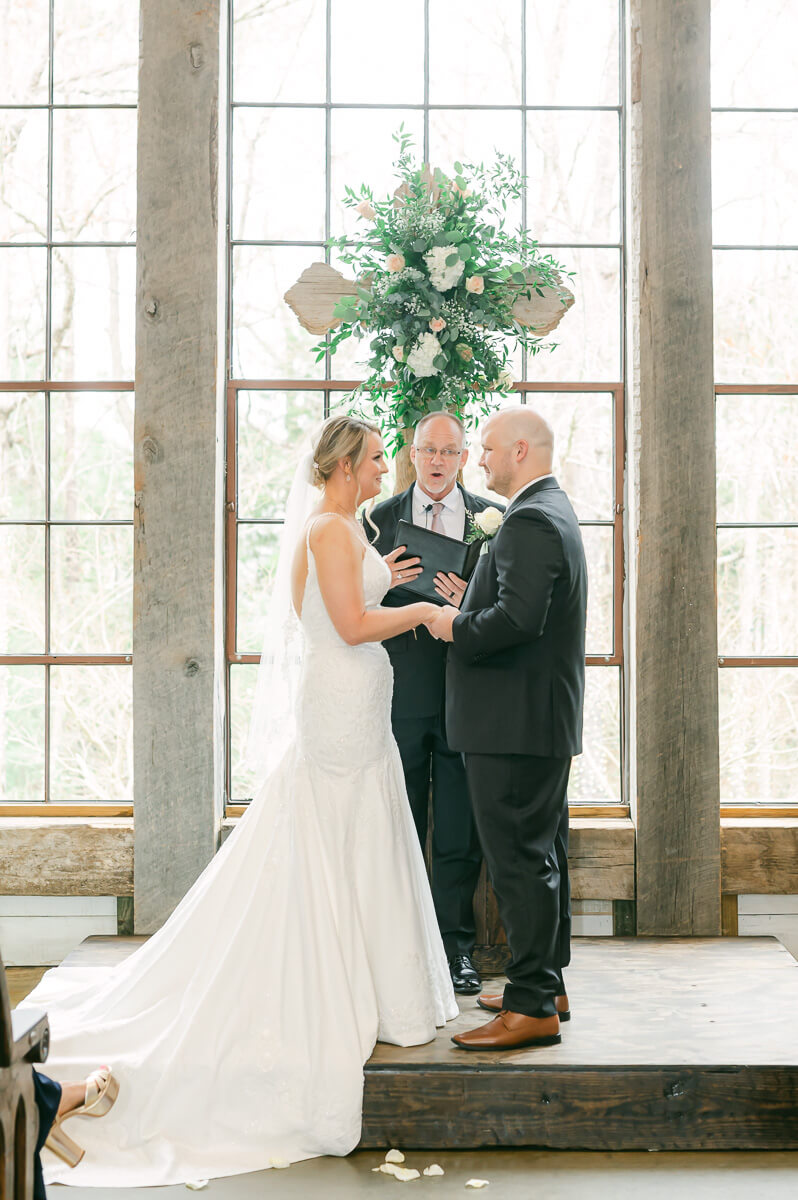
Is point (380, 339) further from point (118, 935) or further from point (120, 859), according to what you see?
point (118, 935)

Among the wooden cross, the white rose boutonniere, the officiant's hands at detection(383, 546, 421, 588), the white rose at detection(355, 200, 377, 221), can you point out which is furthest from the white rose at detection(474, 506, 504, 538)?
the white rose at detection(355, 200, 377, 221)

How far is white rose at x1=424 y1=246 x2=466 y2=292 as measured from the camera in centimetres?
327

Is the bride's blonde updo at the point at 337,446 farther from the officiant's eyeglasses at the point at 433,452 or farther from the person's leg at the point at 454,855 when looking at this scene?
the person's leg at the point at 454,855

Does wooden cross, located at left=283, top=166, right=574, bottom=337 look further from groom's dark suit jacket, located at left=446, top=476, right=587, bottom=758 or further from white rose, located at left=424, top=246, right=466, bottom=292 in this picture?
groom's dark suit jacket, located at left=446, top=476, right=587, bottom=758

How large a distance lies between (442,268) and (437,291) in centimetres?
8

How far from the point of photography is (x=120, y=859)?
3.71 metres

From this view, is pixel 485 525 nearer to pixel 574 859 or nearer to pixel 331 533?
pixel 331 533

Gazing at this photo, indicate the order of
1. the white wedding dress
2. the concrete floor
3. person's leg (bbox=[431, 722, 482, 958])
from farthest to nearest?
person's leg (bbox=[431, 722, 482, 958]) < the white wedding dress < the concrete floor

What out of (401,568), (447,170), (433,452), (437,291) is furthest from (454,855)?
(447,170)

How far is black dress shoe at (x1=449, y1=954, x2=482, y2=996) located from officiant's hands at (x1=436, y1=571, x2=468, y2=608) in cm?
110

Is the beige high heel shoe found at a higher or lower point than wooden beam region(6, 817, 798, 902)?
lower

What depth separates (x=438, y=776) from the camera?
331 cm

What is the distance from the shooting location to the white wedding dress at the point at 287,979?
246cm

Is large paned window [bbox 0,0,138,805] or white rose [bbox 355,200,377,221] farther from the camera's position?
large paned window [bbox 0,0,138,805]
